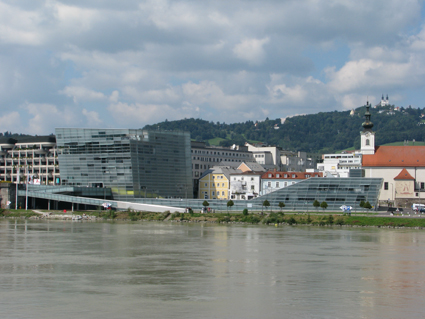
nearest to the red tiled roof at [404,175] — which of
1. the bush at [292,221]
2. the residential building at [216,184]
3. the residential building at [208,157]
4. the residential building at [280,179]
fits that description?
the residential building at [280,179]

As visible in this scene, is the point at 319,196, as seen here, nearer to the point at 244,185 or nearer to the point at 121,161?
the point at 244,185

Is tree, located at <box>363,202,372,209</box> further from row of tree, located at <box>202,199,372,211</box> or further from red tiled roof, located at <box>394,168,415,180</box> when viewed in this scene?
red tiled roof, located at <box>394,168,415,180</box>

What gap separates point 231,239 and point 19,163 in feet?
318

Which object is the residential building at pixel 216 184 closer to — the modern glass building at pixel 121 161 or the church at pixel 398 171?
the modern glass building at pixel 121 161

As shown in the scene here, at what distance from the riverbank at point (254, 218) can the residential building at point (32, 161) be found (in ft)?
146

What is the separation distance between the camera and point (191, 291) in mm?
27125

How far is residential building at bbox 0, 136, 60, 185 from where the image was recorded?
133 meters

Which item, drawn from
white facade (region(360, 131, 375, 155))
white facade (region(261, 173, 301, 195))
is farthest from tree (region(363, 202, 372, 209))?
white facade (region(360, 131, 375, 155))

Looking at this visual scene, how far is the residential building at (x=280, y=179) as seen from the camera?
10512 centimetres

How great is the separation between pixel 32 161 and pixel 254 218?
77.5 m

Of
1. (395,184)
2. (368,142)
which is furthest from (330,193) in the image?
(368,142)

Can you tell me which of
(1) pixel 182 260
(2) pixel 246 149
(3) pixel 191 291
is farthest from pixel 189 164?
(3) pixel 191 291

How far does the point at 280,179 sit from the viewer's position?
10744 cm

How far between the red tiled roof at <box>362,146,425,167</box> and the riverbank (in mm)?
31950
